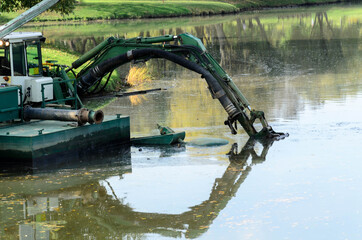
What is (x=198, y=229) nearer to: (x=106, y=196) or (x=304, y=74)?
(x=106, y=196)

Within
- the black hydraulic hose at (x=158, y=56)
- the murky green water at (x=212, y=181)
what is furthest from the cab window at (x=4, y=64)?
the black hydraulic hose at (x=158, y=56)

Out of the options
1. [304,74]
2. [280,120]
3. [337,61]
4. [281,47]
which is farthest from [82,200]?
[281,47]

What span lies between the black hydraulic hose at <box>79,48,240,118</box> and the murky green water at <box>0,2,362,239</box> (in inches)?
48.3

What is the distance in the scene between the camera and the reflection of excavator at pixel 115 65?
763 inches

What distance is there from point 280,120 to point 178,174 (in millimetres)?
7017

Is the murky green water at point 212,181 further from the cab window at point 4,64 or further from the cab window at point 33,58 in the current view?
the cab window at point 4,64

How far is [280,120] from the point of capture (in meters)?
23.5

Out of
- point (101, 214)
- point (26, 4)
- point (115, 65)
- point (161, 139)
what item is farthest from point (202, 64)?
point (26, 4)

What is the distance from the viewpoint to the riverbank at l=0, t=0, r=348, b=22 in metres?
91.4

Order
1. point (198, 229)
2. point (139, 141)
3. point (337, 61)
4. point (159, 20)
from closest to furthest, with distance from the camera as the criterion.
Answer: point (198, 229), point (139, 141), point (337, 61), point (159, 20)

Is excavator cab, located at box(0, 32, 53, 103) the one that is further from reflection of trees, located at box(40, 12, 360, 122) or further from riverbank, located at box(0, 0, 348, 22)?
riverbank, located at box(0, 0, 348, 22)

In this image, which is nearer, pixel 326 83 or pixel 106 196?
pixel 106 196

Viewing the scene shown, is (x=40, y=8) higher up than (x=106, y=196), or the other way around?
(x=40, y=8)

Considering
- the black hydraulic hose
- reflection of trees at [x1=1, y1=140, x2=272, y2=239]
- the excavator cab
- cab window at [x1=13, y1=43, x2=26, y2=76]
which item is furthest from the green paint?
cab window at [x1=13, y1=43, x2=26, y2=76]
